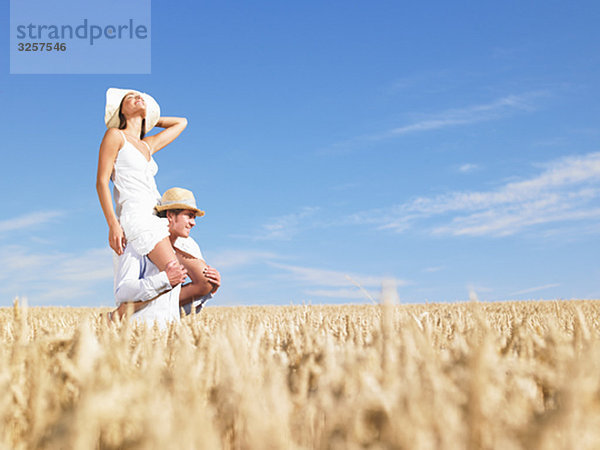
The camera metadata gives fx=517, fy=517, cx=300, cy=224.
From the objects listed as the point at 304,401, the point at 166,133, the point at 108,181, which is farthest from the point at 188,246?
the point at 304,401

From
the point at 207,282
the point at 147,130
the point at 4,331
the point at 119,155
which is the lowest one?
the point at 4,331

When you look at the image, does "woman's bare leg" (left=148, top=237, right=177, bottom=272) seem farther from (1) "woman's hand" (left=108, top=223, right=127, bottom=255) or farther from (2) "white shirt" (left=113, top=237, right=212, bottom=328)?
(1) "woman's hand" (left=108, top=223, right=127, bottom=255)

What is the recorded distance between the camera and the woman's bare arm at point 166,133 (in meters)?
4.78

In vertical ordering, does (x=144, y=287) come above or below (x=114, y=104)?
below

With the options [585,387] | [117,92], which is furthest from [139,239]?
[585,387]

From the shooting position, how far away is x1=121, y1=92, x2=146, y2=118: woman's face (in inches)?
174

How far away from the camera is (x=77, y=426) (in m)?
0.81

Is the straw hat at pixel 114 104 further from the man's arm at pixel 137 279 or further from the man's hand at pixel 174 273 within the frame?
the man's hand at pixel 174 273

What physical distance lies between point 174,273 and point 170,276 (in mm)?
35

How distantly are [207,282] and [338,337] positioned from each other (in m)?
2.07

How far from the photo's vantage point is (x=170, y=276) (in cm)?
373

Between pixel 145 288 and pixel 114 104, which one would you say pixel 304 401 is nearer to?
pixel 145 288

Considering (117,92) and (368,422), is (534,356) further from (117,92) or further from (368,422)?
(117,92)

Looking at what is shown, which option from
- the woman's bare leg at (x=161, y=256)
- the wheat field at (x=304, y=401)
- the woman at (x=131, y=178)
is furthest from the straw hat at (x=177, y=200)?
the wheat field at (x=304, y=401)
